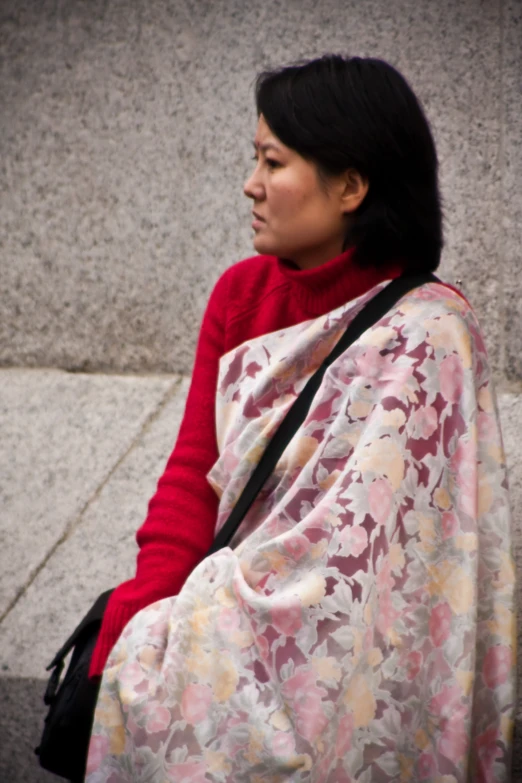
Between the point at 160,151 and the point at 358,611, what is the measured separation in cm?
223

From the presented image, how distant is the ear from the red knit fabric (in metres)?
0.11

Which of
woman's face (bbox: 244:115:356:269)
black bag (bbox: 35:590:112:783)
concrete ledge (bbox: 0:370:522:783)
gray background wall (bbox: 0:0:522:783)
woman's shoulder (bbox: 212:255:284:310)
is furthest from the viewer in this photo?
gray background wall (bbox: 0:0:522:783)

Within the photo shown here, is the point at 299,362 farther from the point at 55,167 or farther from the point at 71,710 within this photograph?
the point at 55,167

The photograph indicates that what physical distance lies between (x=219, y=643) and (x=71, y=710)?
0.38m

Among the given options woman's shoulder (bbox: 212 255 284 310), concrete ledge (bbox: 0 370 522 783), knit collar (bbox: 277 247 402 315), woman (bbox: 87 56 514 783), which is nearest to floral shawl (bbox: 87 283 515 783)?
woman (bbox: 87 56 514 783)

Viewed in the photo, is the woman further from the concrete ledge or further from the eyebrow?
the concrete ledge

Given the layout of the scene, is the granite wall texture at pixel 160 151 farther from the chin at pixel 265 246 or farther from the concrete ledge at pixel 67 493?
the chin at pixel 265 246

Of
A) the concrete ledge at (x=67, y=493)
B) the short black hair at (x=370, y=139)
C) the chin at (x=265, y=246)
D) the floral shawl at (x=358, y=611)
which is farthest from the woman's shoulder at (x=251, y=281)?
the concrete ledge at (x=67, y=493)

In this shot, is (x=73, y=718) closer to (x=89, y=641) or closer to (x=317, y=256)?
(x=89, y=641)

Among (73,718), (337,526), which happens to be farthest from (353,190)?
(73,718)

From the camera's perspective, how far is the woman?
1792mm

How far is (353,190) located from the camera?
6.91ft

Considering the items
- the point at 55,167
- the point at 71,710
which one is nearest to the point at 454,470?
the point at 71,710

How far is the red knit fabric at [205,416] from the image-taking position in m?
2.04
